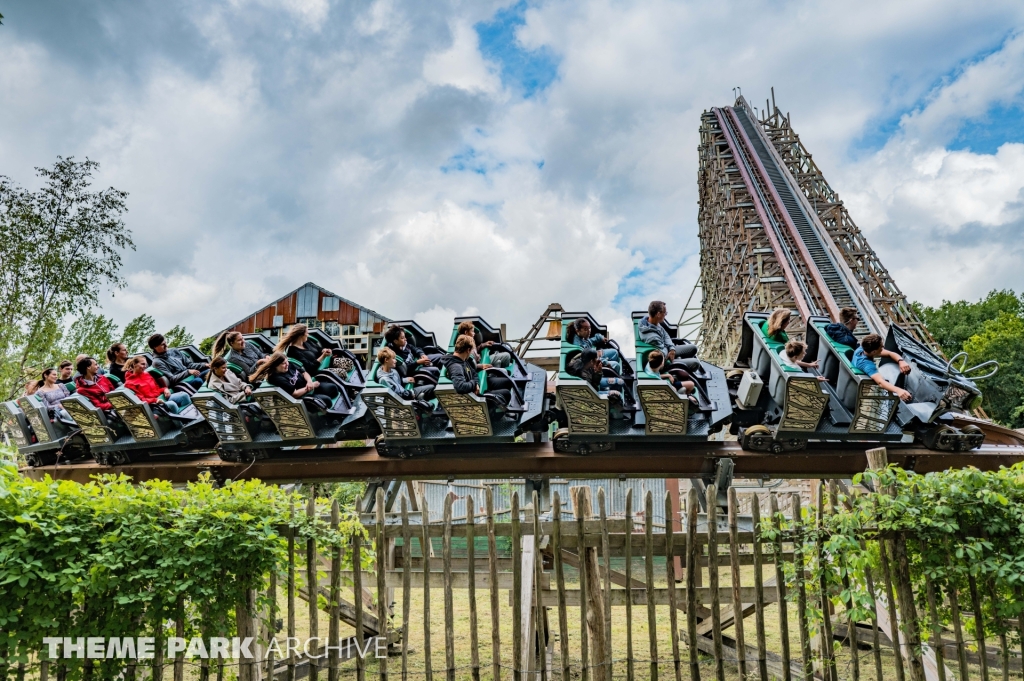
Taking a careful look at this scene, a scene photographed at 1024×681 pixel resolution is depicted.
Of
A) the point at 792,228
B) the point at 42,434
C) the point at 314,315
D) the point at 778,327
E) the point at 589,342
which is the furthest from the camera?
the point at 314,315

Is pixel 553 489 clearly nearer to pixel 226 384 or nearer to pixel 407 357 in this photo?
pixel 407 357

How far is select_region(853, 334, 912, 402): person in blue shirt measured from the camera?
554 cm

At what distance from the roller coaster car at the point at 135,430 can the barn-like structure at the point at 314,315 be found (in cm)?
1385

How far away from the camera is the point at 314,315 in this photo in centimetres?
2098

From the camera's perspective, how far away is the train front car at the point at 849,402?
559 cm

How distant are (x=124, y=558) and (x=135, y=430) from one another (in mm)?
3659

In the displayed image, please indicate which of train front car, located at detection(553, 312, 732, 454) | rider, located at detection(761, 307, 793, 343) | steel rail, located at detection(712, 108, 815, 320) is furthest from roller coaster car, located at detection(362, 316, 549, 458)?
steel rail, located at detection(712, 108, 815, 320)

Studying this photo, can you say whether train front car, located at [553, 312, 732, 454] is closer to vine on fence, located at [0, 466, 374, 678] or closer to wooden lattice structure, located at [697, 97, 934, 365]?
vine on fence, located at [0, 466, 374, 678]

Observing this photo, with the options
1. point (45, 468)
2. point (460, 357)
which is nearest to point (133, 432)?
point (45, 468)

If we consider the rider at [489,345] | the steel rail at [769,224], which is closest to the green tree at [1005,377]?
the steel rail at [769,224]

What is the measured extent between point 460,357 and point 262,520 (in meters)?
2.76

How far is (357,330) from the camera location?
2066 cm

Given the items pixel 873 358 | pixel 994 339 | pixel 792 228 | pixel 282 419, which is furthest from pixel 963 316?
pixel 282 419

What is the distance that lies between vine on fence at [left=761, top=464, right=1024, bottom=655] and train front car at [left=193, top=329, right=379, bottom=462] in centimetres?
387
